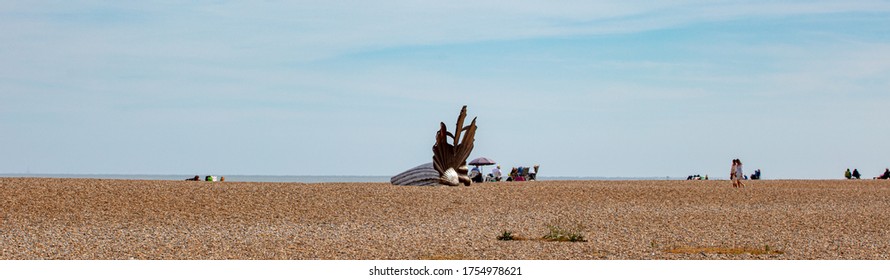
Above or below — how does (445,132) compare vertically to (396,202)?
above

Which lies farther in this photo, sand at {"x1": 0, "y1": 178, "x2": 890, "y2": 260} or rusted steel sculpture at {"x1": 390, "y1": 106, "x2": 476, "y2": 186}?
rusted steel sculpture at {"x1": 390, "y1": 106, "x2": 476, "y2": 186}

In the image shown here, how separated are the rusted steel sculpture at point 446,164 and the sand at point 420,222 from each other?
2.76 feet

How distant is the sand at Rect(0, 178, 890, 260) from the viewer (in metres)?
12.9

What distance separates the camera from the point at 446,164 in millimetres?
25562

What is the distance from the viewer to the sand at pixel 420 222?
12914 millimetres

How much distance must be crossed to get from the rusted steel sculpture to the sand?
0.84m

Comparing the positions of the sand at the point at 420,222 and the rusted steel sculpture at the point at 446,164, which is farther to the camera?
the rusted steel sculpture at the point at 446,164

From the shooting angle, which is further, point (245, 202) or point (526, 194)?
point (526, 194)

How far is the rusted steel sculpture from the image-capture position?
25281mm

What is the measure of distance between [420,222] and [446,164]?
834cm

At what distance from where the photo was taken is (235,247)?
13031 millimetres

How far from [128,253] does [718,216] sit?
10.8m

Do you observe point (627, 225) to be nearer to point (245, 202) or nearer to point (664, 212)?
point (664, 212)

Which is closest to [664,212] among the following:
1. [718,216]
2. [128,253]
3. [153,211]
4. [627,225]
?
[718,216]
